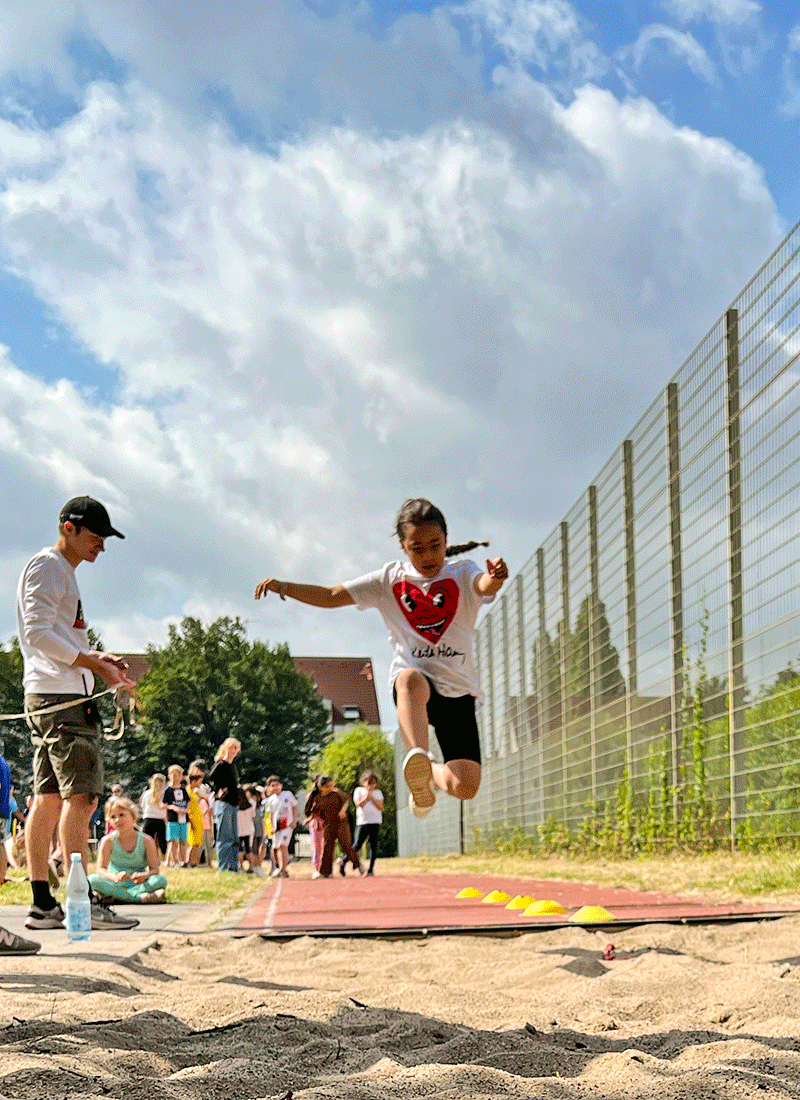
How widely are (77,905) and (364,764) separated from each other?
2148 inches

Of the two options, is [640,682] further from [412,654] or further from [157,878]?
[412,654]

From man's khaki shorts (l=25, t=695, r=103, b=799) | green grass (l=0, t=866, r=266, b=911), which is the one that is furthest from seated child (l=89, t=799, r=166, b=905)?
man's khaki shorts (l=25, t=695, r=103, b=799)

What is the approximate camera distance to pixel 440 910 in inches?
352

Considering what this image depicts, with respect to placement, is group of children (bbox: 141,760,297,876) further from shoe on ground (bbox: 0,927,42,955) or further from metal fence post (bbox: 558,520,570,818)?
shoe on ground (bbox: 0,927,42,955)

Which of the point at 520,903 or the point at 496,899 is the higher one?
the point at 520,903

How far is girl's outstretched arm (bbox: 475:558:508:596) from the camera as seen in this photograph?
5367mm

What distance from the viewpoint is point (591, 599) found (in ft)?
52.6

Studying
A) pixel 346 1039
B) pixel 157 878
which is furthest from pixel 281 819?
pixel 346 1039

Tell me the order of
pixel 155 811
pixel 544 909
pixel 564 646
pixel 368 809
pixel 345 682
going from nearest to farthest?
pixel 544 909, pixel 155 811, pixel 564 646, pixel 368 809, pixel 345 682

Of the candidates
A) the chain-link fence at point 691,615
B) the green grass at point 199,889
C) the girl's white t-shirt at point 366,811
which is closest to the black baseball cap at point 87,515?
the green grass at point 199,889

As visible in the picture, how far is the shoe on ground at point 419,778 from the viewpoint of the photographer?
5406 mm

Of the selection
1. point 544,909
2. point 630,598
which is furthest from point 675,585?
point 544,909

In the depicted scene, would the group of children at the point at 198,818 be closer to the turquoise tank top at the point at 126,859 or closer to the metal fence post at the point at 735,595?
the turquoise tank top at the point at 126,859

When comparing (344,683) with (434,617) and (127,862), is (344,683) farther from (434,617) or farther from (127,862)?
(434,617)
